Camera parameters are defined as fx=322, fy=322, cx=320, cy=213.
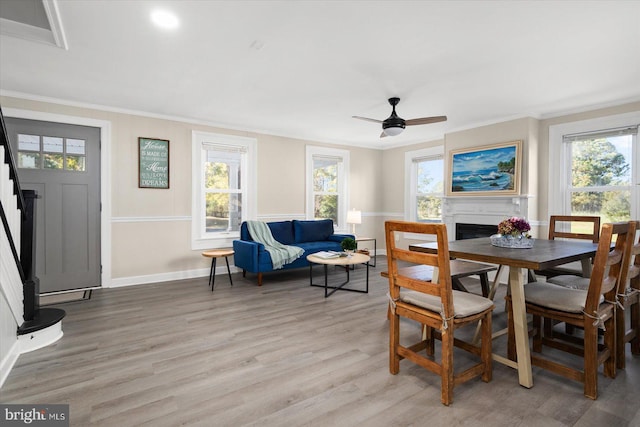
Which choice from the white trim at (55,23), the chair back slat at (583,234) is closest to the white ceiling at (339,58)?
the white trim at (55,23)

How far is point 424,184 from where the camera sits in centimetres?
645

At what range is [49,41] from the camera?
2.60 m

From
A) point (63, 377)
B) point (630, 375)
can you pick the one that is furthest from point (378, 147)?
point (63, 377)

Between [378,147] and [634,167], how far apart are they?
4.13m

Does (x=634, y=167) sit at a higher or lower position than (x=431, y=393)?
higher

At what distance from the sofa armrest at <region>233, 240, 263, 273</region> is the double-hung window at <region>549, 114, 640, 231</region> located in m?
4.21

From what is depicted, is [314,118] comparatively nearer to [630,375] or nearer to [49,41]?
[49,41]

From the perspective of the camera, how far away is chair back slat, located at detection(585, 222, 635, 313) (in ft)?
5.90

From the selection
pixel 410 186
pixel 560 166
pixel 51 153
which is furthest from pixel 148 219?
pixel 560 166

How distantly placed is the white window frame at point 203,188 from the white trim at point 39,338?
237 centimetres

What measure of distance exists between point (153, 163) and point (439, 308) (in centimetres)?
434

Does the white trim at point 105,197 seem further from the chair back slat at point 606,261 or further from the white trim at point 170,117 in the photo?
the chair back slat at point 606,261

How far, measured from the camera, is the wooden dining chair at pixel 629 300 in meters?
2.05

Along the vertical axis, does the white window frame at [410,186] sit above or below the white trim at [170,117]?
below
